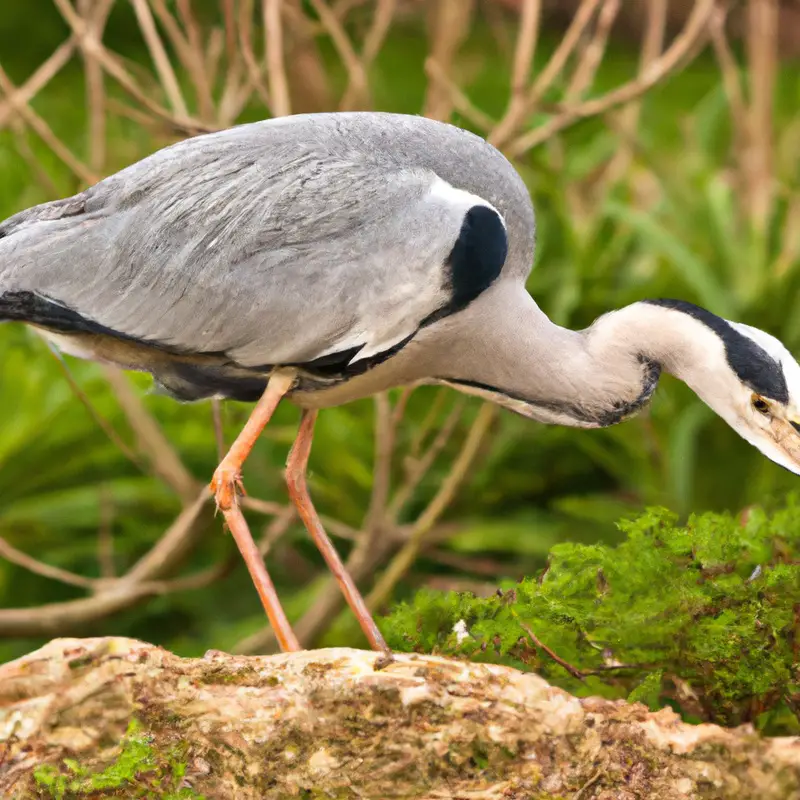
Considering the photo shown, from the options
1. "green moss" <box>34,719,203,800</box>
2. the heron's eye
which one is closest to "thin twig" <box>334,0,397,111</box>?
the heron's eye

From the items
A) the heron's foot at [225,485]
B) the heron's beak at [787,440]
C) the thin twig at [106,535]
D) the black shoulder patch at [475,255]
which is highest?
the black shoulder patch at [475,255]

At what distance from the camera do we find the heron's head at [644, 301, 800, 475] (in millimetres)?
3396

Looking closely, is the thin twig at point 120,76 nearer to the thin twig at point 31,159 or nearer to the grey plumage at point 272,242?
the thin twig at point 31,159

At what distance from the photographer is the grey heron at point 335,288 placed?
138 inches

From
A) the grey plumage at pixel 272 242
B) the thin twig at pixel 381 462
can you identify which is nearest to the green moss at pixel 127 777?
the grey plumage at pixel 272 242

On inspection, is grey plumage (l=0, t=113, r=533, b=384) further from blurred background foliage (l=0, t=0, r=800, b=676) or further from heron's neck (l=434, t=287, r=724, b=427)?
blurred background foliage (l=0, t=0, r=800, b=676)

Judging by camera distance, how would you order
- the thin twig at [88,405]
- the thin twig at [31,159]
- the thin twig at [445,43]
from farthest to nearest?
the thin twig at [445,43] → the thin twig at [31,159] → the thin twig at [88,405]

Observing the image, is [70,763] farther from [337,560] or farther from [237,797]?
[337,560]

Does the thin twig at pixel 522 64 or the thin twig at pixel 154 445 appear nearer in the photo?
the thin twig at pixel 522 64

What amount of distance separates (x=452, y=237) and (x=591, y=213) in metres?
4.33

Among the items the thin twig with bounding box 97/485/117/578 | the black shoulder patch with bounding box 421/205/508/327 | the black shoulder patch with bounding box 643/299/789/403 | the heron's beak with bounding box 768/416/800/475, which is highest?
the black shoulder patch with bounding box 421/205/508/327

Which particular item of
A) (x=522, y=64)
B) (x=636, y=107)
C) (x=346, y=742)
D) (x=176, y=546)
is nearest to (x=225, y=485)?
(x=346, y=742)

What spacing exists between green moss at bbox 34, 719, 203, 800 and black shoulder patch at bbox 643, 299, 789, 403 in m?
1.66

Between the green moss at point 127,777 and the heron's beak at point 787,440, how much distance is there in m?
1.67
